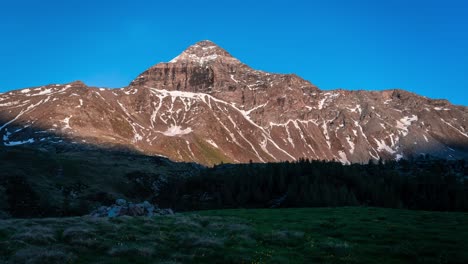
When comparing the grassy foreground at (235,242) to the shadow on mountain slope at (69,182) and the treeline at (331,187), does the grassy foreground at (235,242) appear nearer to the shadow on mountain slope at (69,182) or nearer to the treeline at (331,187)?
the treeline at (331,187)

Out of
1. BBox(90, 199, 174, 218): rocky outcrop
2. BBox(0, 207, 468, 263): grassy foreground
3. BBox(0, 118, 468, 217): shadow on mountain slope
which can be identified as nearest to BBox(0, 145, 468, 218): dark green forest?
BBox(0, 118, 468, 217): shadow on mountain slope

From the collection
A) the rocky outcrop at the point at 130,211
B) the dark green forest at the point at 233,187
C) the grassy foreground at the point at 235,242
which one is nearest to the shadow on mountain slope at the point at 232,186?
the dark green forest at the point at 233,187

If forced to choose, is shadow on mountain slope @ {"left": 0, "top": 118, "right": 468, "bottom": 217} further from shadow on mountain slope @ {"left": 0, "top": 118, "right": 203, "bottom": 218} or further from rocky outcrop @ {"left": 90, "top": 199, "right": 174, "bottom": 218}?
rocky outcrop @ {"left": 90, "top": 199, "right": 174, "bottom": 218}

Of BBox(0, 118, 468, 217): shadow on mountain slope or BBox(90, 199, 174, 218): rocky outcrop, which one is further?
BBox(0, 118, 468, 217): shadow on mountain slope

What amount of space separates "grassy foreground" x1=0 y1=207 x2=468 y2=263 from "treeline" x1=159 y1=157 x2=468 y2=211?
4875cm

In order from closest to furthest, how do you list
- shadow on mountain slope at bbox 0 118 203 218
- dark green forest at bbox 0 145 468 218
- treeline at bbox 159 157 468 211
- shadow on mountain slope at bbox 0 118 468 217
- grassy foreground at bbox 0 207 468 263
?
grassy foreground at bbox 0 207 468 263 < treeline at bbox 159 157 468 211 < dark green forest at bbox 0 145 468 218 < shadow on mountain slope at bbox 0 118 468 217 < shadow on mountain slope at bbox 0 118 203 218

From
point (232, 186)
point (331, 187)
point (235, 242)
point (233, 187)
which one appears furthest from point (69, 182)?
point (235, 242)

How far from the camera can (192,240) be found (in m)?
28.3

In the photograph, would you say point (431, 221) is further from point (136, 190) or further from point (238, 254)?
point (136, 190)

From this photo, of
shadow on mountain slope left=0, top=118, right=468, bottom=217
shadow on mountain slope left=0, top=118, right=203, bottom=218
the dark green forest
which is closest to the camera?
the dark green forest

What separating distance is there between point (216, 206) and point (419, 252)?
78.6 meters

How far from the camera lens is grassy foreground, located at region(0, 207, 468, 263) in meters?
23.0

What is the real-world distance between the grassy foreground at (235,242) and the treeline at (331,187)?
160 ft

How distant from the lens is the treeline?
279 feet
